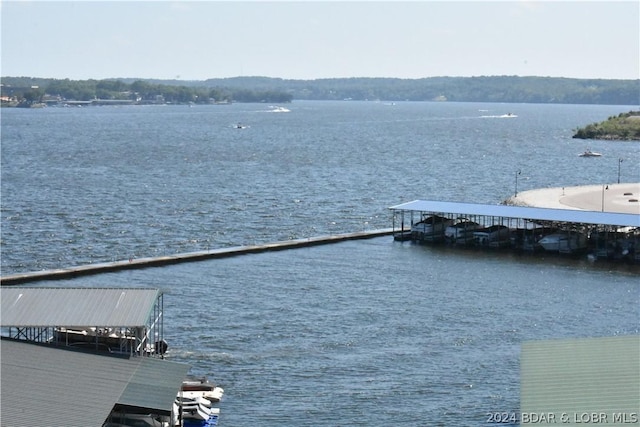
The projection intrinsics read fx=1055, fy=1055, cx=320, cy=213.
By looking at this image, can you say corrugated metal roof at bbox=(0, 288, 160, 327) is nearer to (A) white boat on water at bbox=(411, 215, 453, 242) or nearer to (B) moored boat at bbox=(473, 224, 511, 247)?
(B) moored boat at bbox=(473, 224, 511, 247)

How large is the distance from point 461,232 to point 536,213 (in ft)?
18.3

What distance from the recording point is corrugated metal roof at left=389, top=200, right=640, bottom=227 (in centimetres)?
7038

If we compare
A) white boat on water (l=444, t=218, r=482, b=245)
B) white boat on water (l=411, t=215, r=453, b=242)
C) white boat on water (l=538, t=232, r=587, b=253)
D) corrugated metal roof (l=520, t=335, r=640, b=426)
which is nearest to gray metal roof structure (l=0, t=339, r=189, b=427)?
corrugated metal roof (l=520, t=335, r=640, b=426)

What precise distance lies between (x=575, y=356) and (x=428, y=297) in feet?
93.6

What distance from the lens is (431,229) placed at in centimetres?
7706

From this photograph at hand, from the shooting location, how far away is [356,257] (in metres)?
70.2

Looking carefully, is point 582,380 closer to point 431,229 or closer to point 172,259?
point 172,259

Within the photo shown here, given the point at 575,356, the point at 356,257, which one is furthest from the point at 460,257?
the point at 575,356

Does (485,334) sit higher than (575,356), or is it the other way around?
(575,356)

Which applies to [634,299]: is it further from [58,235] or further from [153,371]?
[58,235]

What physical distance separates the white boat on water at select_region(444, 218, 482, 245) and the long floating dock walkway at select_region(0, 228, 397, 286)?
5.34 meters

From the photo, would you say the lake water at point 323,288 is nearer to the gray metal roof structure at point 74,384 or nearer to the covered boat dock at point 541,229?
the covered boat dock at point 541,229

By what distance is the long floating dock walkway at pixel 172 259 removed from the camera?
61.6 meters

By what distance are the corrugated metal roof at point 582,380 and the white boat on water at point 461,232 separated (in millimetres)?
44905
